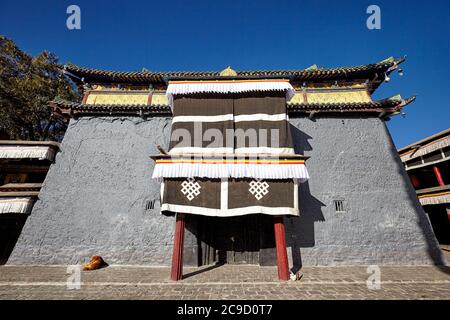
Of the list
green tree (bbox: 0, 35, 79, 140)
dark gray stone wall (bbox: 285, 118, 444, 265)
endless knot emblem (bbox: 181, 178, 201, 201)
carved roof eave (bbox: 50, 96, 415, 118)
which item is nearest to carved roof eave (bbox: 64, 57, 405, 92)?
carved roof eave (bbox: 50, 96, 415, 118)

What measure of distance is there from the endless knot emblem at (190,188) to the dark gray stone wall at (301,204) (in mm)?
2830

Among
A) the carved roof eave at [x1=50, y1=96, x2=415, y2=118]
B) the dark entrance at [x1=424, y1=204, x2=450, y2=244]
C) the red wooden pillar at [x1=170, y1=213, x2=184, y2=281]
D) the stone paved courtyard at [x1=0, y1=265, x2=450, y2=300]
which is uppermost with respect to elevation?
the carved roof eave at [x1=50, y1=96, x2=415, y2=118]

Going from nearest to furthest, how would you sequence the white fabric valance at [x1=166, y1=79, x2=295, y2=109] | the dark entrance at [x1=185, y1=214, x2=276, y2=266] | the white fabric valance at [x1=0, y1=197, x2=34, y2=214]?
the white fabric valance at [x1=166, y1=79, x2=295, y2=109] < the dark entrance at [x1=185, y1=214, x2=276, y2=266] < the white fabric valance at [x1=0, y1=197, x2=34, y2=214]

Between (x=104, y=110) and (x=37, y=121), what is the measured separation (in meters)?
9.80

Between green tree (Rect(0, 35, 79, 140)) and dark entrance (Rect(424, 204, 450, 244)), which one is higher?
green tree (Rect(0, 35, 79, 140))

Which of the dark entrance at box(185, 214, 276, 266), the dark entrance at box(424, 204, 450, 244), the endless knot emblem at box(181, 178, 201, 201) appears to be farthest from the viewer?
the dark entrance at box(424, 204, 450, 244)

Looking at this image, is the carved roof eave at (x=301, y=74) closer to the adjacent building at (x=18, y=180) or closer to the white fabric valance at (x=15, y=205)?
the adjacent building at (x=18, y=180)

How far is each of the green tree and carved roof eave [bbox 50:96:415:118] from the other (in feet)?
16.8

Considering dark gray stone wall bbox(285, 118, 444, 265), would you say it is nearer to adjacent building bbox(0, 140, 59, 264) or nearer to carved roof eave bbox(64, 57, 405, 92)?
carved roof eave bbox(64, 57, 405, 92)

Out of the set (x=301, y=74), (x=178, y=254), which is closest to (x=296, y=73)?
(x=301, y=74)

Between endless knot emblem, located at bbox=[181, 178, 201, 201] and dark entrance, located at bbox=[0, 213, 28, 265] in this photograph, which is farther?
dark entrance, located at bbox=[0, 213, 28, 265]

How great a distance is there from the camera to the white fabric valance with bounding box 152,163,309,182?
22.3 feet
